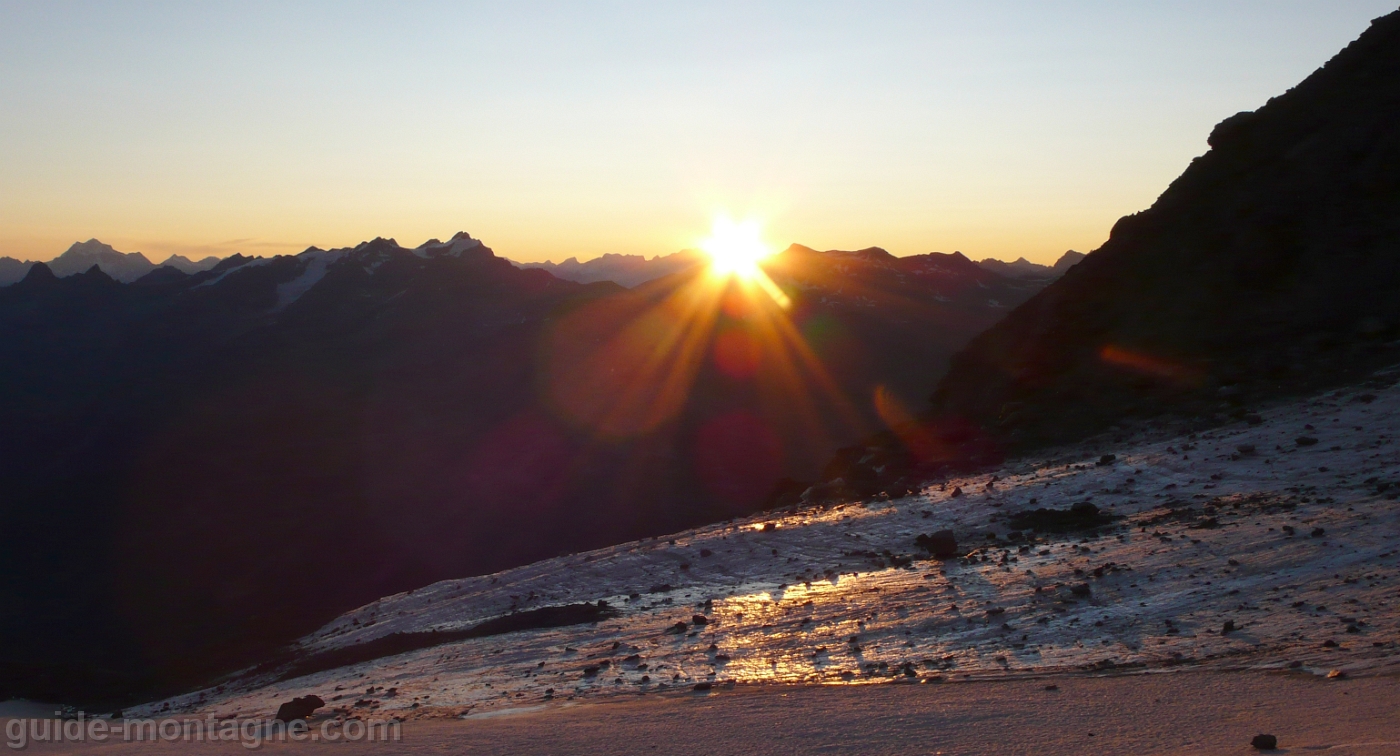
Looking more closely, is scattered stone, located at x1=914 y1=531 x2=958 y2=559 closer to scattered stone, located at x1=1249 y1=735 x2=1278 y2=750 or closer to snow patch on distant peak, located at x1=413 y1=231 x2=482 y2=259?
scattered stone, located at x1=1249 y1=735 x2=1278 y2=750

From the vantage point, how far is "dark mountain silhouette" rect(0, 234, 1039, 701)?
165 feet

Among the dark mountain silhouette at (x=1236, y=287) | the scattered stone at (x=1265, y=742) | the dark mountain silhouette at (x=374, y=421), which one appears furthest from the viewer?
the dark mountain silhouette at (x=374, y=421)

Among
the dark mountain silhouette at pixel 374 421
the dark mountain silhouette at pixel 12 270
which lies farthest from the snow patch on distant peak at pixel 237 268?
the dark mountain silhouette at pixel 12 270

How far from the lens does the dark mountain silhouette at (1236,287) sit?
717 inches

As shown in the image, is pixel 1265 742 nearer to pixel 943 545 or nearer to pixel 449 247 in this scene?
pixel 943 545

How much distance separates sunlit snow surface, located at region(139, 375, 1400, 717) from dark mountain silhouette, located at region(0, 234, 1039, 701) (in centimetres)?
1338

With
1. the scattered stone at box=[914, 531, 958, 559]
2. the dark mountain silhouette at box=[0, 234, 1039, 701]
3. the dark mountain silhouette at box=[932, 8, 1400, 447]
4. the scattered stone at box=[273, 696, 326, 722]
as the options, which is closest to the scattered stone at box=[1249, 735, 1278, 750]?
the scattered stone at box=[914, 531, 958, 559]

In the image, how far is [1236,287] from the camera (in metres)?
20.8

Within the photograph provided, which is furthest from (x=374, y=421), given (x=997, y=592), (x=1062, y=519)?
(x=997, y=592)

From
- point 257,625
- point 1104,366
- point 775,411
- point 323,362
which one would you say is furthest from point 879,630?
point 323,362

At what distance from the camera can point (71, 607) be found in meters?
53.4

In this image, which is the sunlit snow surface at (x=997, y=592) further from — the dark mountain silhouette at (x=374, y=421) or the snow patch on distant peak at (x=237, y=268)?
the snow patch on distant peak at (x=237, y=268)

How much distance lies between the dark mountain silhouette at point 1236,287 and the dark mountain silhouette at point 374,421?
751 inches

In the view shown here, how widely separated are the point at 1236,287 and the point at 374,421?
219 ft
